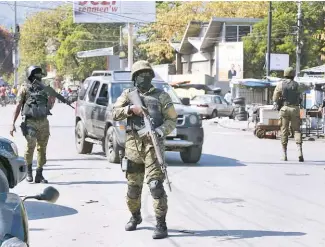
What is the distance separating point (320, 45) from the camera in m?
50.3

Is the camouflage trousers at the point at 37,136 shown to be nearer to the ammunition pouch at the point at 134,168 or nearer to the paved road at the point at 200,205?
the paved road at the point at 200,205

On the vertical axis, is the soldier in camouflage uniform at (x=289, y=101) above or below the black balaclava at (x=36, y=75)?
below

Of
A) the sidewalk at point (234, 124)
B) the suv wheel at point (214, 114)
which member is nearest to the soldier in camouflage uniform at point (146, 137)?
the sidewalk at point (234, 124)

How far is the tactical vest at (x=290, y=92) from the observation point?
46.4 feet

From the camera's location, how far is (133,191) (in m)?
7.15

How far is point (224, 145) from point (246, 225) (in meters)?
11.6

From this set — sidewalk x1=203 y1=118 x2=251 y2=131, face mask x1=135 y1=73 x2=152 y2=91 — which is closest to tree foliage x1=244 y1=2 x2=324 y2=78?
sidewalk x1=203 y1=118 x2=251 y2=131

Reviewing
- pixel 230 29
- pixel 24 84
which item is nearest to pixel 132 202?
pixel 24 84

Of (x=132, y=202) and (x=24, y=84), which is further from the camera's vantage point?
(x=24, y=84)

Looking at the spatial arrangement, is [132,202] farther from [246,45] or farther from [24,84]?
[246,45]

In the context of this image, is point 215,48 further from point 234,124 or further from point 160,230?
point 160,230

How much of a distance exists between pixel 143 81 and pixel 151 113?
333 millimetres

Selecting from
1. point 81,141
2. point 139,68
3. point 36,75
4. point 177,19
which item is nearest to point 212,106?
point 81,141

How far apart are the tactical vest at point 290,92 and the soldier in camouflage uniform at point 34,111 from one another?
553 centimetres
